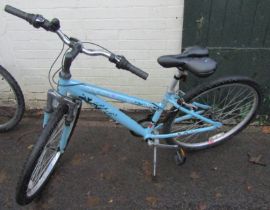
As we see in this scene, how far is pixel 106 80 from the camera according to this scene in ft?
12.7

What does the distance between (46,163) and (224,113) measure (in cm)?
191

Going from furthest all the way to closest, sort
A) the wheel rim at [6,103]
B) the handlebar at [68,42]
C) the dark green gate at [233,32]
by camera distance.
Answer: the wheel rim at [6,103], the dark green gate at [233,32], the handlebar at [68,42]

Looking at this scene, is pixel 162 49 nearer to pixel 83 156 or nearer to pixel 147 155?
pixel 147 155

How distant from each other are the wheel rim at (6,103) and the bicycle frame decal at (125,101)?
1594 mm

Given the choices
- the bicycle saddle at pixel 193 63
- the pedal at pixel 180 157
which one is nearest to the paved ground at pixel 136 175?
the pedal at pixel 180 157

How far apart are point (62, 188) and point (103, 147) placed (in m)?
0.70

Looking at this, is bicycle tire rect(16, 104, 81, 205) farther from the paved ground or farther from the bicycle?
the paved ground

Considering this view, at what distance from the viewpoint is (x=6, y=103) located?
4.12m

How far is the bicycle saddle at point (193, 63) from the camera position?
2.58 metres

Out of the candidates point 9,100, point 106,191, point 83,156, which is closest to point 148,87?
point 83,156

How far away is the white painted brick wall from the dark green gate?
0.59 ft

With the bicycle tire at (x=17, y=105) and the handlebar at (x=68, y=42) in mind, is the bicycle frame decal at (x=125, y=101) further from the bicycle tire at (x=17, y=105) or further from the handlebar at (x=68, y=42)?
the bicycle tire at (x=17, y=105)

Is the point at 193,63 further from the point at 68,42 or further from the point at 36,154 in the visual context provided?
the point at 36,154

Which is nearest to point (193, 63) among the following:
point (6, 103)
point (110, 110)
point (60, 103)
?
point (110, 110)
